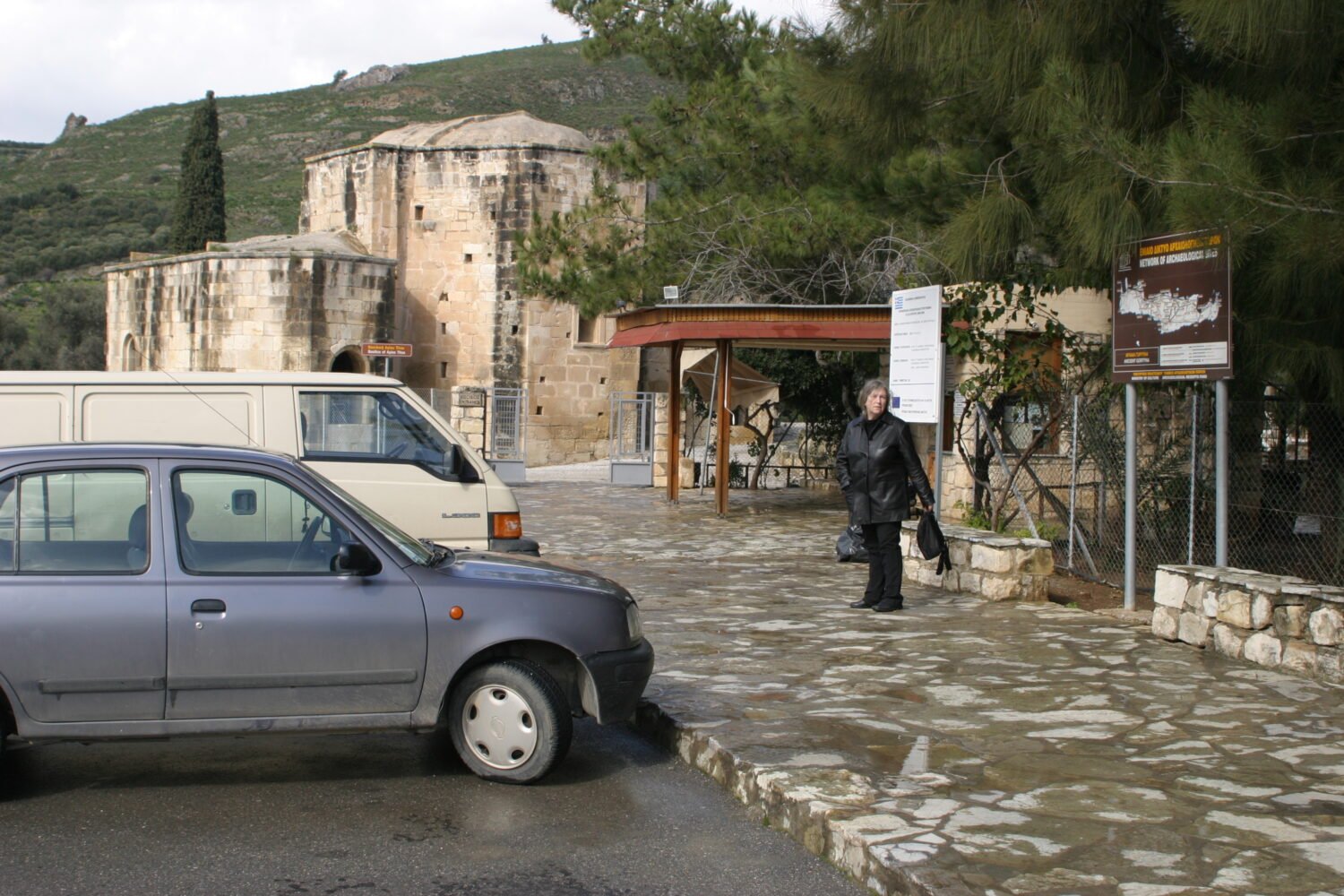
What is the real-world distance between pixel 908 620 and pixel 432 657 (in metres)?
4.63

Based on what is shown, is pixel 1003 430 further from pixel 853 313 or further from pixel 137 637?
pixel 137 637

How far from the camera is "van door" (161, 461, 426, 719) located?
17.0 ft

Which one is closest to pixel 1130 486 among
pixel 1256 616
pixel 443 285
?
pixel 1256 616

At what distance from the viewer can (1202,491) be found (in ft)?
39.9

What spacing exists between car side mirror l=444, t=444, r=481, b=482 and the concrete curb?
321cm

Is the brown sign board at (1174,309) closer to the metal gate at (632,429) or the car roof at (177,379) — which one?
the car roof at (177,379)

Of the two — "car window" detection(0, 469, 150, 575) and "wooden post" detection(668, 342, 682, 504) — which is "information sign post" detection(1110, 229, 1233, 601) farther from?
"wooden post" detection(668, 342, 682, 504)

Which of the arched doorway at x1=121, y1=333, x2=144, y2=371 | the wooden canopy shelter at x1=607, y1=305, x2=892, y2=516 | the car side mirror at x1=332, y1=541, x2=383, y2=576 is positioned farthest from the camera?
the arched doorway at x1=121, y1=333, x2=144, y2=371

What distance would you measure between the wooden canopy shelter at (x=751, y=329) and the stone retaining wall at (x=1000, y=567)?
17.7 feet

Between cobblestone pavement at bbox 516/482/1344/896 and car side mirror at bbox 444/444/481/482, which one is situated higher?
car side mirror at bbox 444/444/481/482

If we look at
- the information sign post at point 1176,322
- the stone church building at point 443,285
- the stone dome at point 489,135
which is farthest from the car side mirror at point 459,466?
the stone dome at point 489,135

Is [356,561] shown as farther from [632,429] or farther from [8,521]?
[632,429]

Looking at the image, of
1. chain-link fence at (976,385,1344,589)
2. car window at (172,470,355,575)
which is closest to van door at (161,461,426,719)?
car window at (172,470,355,575)

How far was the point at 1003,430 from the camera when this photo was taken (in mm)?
15289
